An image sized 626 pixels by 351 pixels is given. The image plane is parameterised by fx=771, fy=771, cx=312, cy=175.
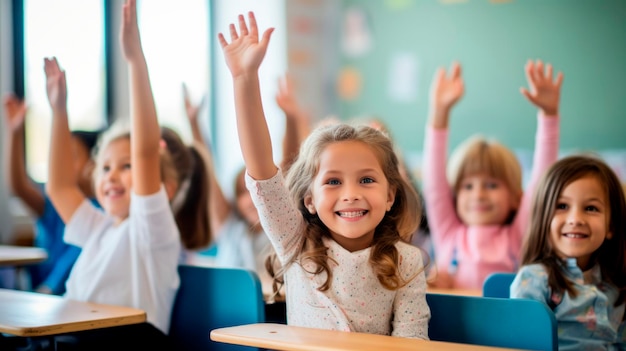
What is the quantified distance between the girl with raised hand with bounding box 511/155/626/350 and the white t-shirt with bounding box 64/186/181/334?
3.34 feet

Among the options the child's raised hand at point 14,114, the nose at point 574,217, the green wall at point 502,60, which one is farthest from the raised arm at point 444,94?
the green wall at point 502,60

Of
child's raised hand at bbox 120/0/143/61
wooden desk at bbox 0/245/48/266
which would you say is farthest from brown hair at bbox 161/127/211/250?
wooden desk at bbox 0/245/48/266

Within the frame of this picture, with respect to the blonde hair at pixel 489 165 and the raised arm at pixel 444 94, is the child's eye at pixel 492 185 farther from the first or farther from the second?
the raised arm at pixel 444 94

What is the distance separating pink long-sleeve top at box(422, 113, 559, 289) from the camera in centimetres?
279

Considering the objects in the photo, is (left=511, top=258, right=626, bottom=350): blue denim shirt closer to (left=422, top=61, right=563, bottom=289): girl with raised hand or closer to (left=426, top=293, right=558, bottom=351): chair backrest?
(left=426, top=293, right=558, bottom=351): chair backrest

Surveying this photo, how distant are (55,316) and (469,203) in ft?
5.21

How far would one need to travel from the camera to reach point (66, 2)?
14.6 ft

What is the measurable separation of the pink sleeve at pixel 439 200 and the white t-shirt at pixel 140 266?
1040 mm

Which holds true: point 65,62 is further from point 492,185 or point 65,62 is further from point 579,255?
point 579,255

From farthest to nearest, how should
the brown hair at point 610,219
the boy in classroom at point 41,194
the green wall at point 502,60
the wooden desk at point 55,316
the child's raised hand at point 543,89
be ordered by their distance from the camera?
1. the green wall at point 502,60
2. the boy in classroom at point 41,194
3. the child's raised hand at point 543,89
4. the brown hair at point 610,219
5. the wooden desk at point 55,316

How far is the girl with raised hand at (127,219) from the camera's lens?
7.30ft

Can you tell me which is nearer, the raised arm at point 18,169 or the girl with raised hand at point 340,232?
the girl with raised hand at point 340,232

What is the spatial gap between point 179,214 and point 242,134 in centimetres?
104

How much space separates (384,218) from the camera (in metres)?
2.02
